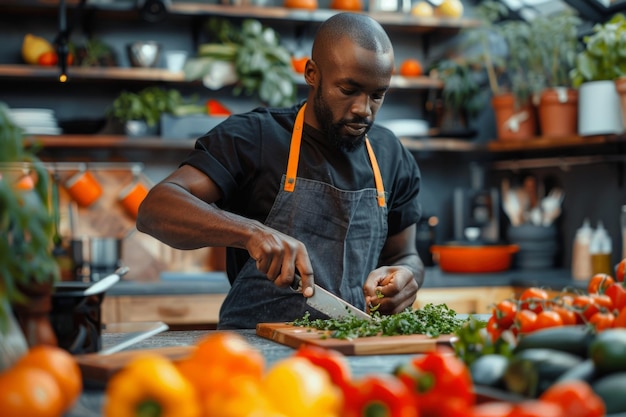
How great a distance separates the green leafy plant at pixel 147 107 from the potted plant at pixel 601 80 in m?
2.02

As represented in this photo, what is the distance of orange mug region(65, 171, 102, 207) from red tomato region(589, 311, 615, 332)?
3515 millimetres

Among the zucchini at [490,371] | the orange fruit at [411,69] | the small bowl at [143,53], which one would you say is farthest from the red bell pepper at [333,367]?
the orange fruit at [411,69]

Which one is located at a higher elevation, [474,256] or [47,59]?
[47,59]

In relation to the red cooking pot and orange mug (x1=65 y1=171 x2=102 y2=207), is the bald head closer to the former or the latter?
the red cooking pot

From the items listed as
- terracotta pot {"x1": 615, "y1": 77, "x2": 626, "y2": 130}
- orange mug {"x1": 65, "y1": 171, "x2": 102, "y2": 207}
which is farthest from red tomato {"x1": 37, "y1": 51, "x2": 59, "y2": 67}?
terracotta pot {"x1": 615, "y1": 77, "x2": 626, "y2": 130}

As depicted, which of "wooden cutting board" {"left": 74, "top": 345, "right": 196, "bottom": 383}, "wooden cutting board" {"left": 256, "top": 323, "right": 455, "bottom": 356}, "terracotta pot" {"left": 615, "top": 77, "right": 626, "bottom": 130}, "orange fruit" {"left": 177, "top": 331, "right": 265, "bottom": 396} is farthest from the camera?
"terracotta pot" {"left": 615, "top": 77, "right": 626, "bottom": 130}

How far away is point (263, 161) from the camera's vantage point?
2684 millimetres

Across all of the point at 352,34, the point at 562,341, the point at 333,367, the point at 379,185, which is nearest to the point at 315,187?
the point at 379,185

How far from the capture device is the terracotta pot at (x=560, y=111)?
4461mm

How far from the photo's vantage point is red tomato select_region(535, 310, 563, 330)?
5.63 feet

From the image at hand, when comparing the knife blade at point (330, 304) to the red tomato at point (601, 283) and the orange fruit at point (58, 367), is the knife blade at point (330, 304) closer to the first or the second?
the red tomato at point (601, 283)

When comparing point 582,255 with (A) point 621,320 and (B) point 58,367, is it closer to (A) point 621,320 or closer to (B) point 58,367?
(A) point 621,320

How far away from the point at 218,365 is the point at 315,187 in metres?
1.57

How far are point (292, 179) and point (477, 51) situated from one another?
3.04 metres
